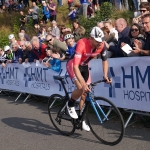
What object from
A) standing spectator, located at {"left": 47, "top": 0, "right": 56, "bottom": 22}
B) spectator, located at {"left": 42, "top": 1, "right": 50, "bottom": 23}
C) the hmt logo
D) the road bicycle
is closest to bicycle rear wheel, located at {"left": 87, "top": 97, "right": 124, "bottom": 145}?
the road bicycle

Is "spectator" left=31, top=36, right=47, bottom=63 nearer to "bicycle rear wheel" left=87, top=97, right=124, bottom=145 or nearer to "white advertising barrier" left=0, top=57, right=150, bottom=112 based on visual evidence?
"white advertising barrier" left=0, top=57, right=150, bottom=112

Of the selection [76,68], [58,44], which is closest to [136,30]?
[76,68]

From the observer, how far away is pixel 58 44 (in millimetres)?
9422

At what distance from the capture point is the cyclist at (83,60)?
226 inches

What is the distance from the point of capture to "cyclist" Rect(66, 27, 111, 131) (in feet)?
18.8

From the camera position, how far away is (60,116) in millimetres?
6871

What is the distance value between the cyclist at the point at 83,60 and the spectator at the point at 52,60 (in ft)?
8.56

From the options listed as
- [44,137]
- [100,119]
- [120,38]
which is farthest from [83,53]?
[44,137]

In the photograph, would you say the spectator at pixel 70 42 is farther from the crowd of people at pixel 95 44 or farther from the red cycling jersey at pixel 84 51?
the red cycling jersey at pixel 84 51

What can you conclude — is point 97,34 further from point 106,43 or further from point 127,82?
point 106,43

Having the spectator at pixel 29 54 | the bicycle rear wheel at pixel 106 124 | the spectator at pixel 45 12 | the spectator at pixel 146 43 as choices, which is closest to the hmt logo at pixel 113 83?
the spectator at pixel 146 43

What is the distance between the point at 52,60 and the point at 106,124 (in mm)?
3521

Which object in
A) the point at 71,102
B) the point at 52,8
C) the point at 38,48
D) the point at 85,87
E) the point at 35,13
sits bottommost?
the point at 71,102

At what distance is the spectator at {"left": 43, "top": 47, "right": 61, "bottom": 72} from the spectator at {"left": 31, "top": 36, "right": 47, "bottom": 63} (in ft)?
0.79
